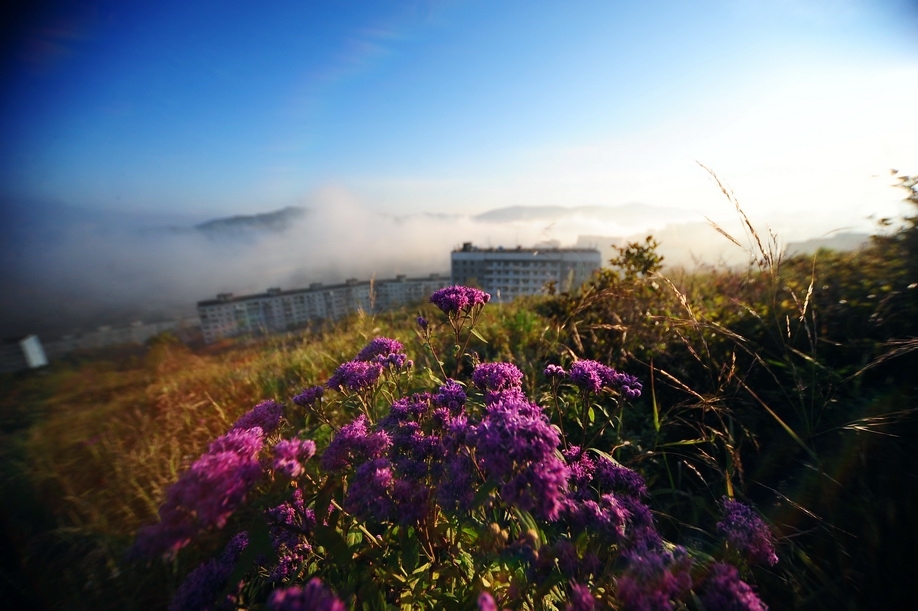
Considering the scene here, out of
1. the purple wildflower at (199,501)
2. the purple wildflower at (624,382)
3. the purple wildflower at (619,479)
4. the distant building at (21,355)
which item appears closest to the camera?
the purple wildflower at (199,501)

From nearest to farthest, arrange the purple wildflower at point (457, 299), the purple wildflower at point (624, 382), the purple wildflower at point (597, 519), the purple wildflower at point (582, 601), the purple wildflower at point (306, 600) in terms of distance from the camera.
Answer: the purple wildflower at point (306, 600), the purple wildflower at point (582, 601), the purple wildflower at point (597, 519), the purple wildflower at point (624, 382), the purple wildflower at point (457, 299)

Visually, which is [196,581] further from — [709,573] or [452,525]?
[709,573]

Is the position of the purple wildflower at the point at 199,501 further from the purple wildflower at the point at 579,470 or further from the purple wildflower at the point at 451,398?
the purple wildflower at the point at 579,470

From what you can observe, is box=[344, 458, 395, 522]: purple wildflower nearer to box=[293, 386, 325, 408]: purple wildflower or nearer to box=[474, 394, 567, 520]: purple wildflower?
box=[474, 394, 567, 520]: purple wildflower

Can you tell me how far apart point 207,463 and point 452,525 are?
1.10 m

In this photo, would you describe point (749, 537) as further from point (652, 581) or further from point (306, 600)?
point (306, 600)

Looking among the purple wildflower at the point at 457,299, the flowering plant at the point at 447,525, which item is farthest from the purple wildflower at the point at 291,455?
the purple wildflower at the point at 457,299

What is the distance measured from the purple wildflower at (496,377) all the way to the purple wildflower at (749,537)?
113 centimetres

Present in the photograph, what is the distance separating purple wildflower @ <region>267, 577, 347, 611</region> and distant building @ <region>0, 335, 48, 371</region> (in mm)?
10974

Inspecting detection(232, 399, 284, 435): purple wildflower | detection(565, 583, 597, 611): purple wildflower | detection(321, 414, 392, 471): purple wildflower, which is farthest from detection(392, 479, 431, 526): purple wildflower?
detection(232, 399, 284, 435): purple wildflower

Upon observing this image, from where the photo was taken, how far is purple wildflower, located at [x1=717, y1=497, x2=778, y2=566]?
1.43m

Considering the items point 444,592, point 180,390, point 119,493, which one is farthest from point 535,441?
point 180,390

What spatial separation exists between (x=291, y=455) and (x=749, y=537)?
207cm

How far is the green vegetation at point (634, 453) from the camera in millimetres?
1597
